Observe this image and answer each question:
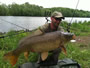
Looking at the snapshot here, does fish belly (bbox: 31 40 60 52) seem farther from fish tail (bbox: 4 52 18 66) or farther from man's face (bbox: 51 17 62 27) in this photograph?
man's face (bbox: 51 17 62 27)

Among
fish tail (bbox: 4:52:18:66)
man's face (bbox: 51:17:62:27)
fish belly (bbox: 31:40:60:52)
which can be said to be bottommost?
fish tail (bbox: 4:52:18:66)

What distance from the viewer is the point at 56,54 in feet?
11.7

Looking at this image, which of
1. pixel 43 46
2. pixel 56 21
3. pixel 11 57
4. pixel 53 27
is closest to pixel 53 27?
pixel 53 27

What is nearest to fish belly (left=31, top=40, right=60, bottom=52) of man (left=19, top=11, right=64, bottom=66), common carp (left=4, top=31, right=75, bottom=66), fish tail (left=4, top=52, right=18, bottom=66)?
common carp (left=4, top=31, right=75, bottom=66)

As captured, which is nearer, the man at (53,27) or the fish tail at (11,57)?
the fish tail at (11,57)

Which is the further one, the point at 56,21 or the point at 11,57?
the point at 56,21

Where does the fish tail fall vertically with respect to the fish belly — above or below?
below

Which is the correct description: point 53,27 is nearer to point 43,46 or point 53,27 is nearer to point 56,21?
point 56,21

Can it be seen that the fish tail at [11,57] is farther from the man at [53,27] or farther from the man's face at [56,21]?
the man's face at [56,21]

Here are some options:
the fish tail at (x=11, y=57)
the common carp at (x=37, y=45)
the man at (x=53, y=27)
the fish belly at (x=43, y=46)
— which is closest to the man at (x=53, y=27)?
the man at (x=53, y=27)

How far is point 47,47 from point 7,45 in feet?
9.77

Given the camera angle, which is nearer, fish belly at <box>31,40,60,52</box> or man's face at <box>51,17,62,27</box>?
fish belly at <box>31,40,60,52</box>

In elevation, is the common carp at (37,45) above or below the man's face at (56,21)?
below

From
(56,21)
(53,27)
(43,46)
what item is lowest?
(43,46)
